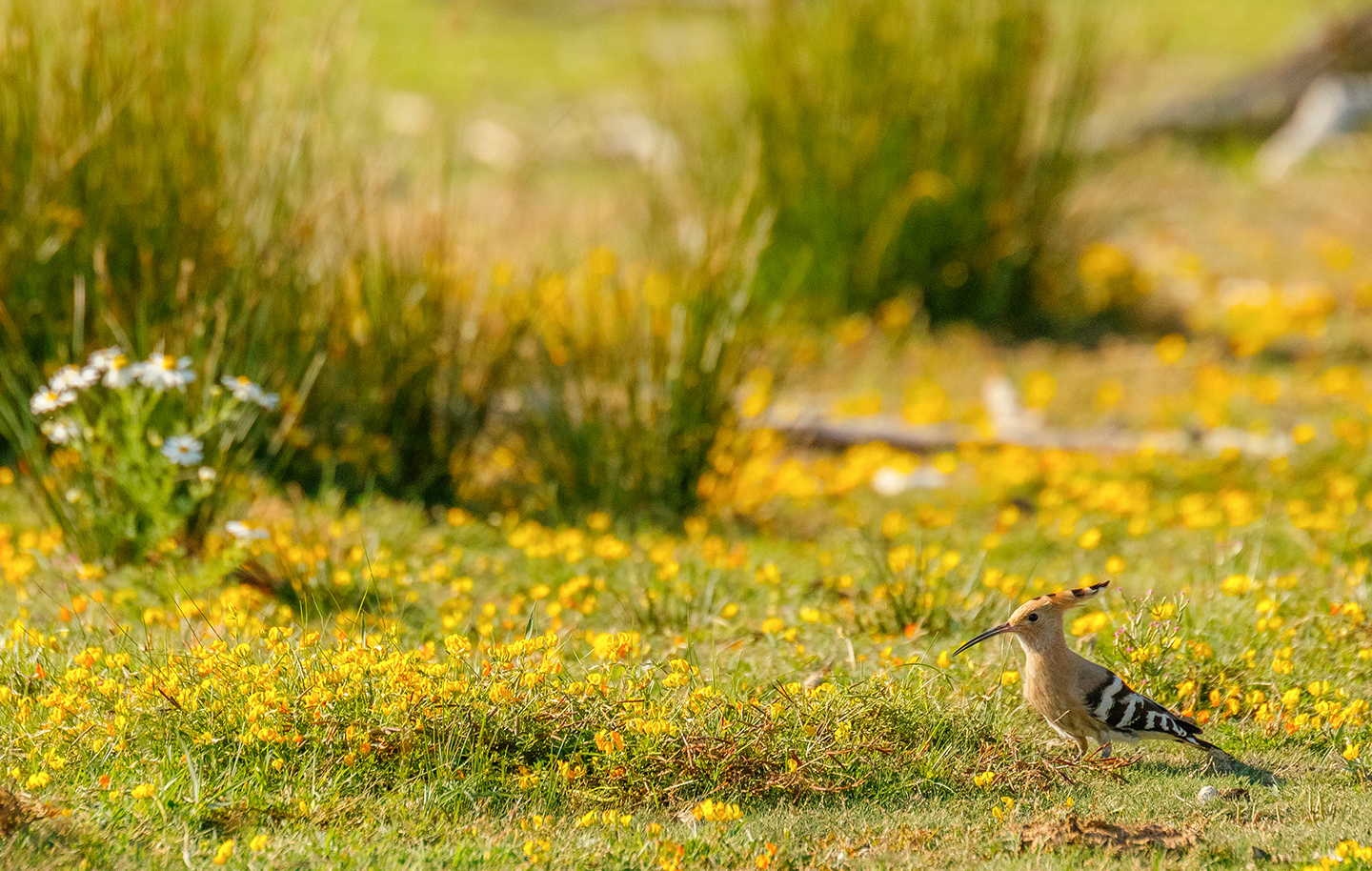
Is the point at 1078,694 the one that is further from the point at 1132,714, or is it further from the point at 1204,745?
the point at 1204,745

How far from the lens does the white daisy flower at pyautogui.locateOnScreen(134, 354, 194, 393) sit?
426 cm

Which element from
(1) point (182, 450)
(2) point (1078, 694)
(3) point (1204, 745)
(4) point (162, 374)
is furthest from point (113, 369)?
(3) point (1204, 745)

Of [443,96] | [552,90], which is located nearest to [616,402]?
[443,96]

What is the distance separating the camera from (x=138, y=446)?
431cm

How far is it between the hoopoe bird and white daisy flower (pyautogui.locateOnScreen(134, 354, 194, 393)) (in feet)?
8.01

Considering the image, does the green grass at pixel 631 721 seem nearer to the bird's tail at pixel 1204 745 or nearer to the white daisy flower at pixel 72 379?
the bird's tail at pixel 1204 745

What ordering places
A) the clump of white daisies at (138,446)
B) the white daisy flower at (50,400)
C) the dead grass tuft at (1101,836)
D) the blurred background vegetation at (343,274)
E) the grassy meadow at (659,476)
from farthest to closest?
1. the blurred background vegetation at (343,274)
2. the clump of white daisies at (138,446)
3. the white daisy flower at (50,400)
4. the grassy meadow at (659,476)
5. the dead grass tuft at (1101,836)

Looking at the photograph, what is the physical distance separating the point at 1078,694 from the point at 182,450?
2.74m

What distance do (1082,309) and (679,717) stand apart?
6.30 meters

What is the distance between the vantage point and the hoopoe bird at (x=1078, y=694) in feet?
10.6

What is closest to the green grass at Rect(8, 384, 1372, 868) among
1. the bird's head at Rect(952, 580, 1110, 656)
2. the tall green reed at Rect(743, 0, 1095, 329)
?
the bird's head at Rect(952, 580, 1110, 656)

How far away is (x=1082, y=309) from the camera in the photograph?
29.4 feet

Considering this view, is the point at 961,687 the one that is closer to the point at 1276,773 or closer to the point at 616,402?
the point at 1276,773

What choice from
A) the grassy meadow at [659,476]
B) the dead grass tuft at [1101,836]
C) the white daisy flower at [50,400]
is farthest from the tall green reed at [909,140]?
the dead grass tuft at [1101,836]
